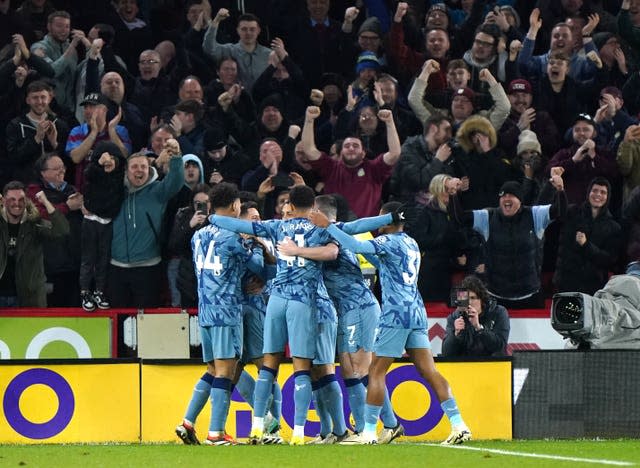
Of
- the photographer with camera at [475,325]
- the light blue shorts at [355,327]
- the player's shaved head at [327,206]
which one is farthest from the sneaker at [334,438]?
the photographer with camera at [475,325]

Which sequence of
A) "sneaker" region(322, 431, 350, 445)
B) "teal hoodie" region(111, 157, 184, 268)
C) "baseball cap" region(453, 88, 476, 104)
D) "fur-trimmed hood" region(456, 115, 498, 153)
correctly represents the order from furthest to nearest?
"baseball cap" region(453, 88, 476, 104) < "fur-trimmed hood" region(456, 115, 498, 153) < "teal hoodie" region(111, 157, 184, 268) < "sneaker" region(322, 431, 350, 445)

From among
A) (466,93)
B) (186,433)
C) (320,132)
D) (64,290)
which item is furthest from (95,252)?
(466,93)

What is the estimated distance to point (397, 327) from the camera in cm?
1217

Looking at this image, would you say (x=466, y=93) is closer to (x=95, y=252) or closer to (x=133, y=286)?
(x=133, y=286)

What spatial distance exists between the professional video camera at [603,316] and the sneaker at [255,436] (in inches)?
114

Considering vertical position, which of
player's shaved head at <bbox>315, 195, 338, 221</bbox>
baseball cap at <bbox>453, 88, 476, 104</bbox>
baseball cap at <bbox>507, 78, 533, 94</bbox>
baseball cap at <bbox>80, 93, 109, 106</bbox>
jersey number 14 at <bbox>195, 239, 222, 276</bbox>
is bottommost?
jersey number 14 at <bbox>195, 239, 222, 276</bbox>

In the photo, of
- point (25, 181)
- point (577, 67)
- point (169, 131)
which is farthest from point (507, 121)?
point (25, 181)

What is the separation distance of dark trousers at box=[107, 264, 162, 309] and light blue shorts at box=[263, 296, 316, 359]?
3833 mm

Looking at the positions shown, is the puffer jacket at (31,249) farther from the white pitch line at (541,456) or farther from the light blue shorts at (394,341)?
the white pitch line at (541,456)

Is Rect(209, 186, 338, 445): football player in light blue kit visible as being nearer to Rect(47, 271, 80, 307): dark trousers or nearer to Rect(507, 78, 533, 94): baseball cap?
Rect(47, 271, 80, 307): dark trousers

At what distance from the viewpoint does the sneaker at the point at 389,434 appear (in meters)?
12.8

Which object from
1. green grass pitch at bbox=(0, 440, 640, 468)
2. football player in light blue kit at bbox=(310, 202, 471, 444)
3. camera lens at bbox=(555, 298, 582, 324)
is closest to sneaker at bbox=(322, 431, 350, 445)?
football player in light blue kit at bbox=(310, 202, 471, 444)

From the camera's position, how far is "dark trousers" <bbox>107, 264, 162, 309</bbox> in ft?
51.7

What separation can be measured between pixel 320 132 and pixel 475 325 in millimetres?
4617
